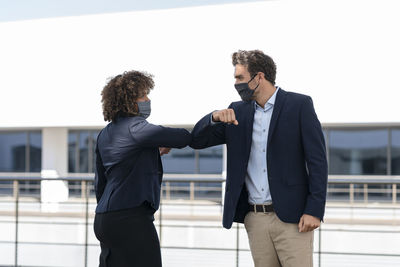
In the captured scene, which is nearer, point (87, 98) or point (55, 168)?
point (87, 98)

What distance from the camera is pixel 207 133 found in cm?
119

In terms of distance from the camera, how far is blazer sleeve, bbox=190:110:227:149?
1182 mm

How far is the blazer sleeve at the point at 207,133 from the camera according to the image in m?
1.18

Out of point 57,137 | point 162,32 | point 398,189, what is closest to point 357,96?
point 398,189

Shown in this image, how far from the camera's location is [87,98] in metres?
7.88

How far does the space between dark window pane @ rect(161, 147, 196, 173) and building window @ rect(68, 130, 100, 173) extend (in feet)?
4.27

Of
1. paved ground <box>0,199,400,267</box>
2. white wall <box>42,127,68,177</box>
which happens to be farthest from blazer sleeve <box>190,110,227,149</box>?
white wall <box>42,127,68,177</box>

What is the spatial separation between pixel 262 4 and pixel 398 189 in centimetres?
336

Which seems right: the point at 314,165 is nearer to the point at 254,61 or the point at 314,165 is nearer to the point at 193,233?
the point at 254,61

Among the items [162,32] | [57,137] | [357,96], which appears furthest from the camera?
[57,137]

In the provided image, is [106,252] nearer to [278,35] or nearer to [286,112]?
[286,112]

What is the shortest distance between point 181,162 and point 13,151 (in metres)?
3.08

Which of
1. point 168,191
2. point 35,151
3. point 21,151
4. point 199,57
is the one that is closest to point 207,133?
point 199,57

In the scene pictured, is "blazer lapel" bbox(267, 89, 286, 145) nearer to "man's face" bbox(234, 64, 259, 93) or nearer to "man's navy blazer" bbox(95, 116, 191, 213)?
"man's face" bbox(234, 64, 259, 93)
